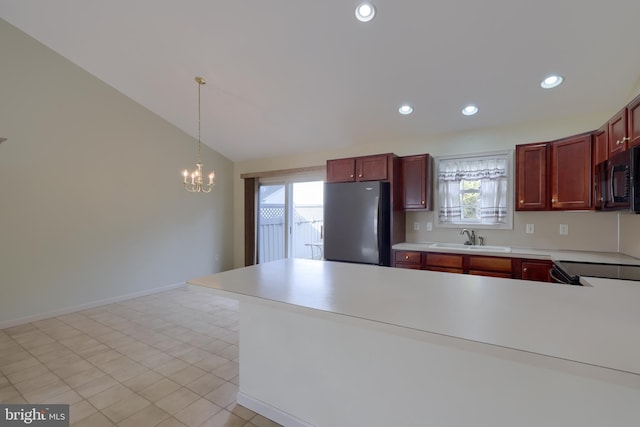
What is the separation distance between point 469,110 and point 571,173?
1.18 m

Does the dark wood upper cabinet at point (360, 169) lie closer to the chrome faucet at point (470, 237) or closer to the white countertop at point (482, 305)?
the chrome faucet at point (470, 237)

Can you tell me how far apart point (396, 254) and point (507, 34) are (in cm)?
238

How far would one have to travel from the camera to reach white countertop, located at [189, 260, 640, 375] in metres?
0.90

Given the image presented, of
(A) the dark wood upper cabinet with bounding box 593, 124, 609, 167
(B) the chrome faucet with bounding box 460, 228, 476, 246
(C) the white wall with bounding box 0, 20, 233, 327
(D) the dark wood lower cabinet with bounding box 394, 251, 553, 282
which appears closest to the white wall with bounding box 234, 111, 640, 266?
(B) the chrome faucet with bounding box 460, 228, 476, 246

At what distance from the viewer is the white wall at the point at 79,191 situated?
10.8ft

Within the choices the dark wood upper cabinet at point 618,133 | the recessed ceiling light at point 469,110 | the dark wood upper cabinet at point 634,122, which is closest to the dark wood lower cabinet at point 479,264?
the dark wood upper cabinet at point 618,133

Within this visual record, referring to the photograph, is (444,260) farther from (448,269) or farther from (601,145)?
(601,145)

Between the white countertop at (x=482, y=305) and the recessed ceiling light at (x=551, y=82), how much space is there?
189 cm

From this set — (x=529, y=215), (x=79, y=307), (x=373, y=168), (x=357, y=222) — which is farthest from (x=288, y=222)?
(x=529, y=215)

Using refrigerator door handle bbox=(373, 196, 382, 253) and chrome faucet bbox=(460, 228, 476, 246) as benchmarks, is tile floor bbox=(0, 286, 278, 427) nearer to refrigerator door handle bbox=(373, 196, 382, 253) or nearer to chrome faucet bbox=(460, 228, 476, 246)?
refrigerator door handle bbox=(373, 196, 382, 253)

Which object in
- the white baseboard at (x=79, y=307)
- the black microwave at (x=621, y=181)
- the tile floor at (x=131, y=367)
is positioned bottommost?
the tile floor at (x=131, y=367)

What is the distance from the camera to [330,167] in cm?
415

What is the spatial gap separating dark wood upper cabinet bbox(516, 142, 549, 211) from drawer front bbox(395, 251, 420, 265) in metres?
1.23

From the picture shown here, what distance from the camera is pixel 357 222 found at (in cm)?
369
